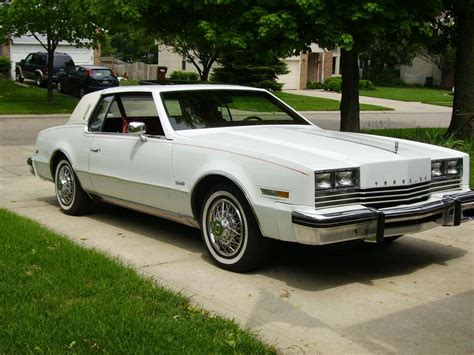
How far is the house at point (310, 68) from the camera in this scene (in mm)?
45906

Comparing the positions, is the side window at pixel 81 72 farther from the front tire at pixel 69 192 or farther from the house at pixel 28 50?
the front tire at pixel 69 192

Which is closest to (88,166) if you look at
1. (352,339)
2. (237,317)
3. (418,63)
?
(237,317)

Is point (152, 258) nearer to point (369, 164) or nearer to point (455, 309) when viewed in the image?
point (369, 164)

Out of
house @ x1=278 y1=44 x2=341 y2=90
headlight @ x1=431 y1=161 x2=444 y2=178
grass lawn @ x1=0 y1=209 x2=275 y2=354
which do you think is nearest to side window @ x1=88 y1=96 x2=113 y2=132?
grass lawn @ x1=0 y1=209 x2=275 y2=354

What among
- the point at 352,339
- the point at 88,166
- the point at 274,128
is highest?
the point at 274,128

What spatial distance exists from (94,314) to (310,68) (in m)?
46.9

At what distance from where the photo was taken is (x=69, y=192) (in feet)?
24.6

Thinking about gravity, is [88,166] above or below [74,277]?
above

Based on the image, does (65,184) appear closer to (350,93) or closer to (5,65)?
(350,93)

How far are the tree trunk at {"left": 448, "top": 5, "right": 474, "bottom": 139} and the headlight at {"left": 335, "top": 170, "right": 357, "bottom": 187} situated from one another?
893cm

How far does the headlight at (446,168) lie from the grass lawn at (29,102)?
18558 millimetres

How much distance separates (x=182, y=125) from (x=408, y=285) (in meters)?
2.49

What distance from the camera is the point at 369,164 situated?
4961mm

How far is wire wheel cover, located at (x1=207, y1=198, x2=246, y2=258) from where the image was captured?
524cm
